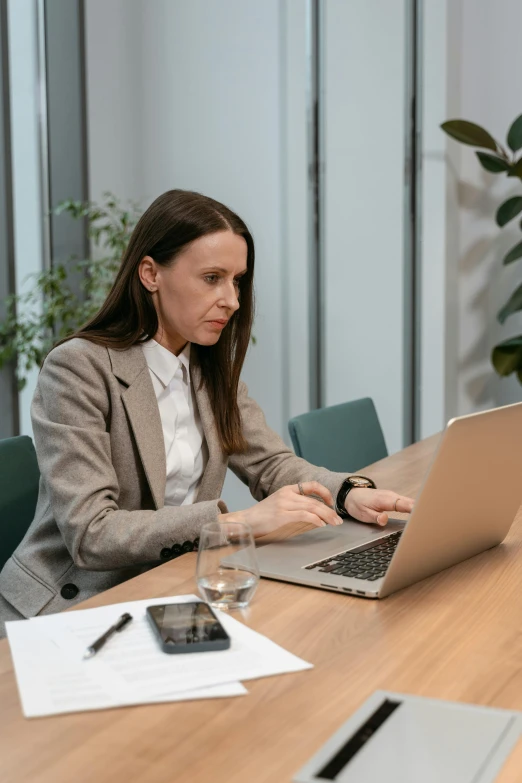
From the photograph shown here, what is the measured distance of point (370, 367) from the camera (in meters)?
4.57

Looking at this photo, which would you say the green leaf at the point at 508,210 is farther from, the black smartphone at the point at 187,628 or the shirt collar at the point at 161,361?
the black smartphone at the point at 187,628

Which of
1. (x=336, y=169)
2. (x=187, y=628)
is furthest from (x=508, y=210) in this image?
(x=187, y=628)

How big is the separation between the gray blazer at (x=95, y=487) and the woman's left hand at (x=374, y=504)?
0.07 metres

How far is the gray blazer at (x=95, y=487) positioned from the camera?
1534mm

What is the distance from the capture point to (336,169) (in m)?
4.52

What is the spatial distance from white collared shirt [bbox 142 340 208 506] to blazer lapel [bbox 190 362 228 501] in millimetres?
17

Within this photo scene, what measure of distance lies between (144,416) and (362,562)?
22.2 inches

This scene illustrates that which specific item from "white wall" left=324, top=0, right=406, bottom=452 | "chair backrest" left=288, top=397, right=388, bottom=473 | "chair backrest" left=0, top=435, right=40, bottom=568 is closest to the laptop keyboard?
"chair backrest" left=0, top=435, right=40, bottom=568

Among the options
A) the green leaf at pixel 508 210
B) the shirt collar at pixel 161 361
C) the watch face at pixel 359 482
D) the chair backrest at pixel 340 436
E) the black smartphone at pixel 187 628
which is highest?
the green leaf at pixel 508 210

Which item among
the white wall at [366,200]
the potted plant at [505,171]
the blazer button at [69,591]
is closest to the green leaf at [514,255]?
the potted plant at [505,171]

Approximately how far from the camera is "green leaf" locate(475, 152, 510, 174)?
4.09 metres

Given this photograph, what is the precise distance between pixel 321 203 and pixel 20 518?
3.10 m

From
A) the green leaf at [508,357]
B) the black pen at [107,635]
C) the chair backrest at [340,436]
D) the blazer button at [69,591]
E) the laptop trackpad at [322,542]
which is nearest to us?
the black pen at [107,635]

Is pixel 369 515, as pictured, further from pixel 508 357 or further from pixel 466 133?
pixel 466 133
